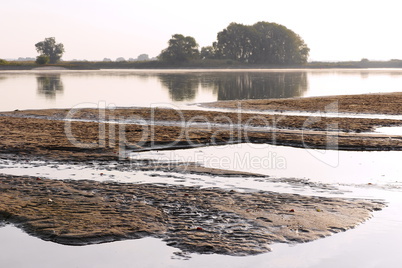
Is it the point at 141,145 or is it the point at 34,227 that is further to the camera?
the point at 141,145

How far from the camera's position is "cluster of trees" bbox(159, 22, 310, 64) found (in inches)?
6993

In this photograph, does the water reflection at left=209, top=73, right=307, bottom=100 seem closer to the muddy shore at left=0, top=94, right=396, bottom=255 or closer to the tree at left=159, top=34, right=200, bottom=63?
the muddy shore at left=0, top=94, right=396, bottom=255

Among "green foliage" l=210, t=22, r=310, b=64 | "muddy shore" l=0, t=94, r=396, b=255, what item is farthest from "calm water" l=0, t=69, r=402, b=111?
"green foliage" l=210, t=22, r=310, b=64

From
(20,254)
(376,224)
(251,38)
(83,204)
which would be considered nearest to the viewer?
(20,254)

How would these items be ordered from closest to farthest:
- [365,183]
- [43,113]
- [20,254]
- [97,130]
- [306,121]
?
1. [20,254]
2. [365,183]
3. [97,130]
4. [306,121]
5. [43,113]

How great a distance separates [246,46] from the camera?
182 meters

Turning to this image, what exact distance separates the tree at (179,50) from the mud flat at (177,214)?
166 metres

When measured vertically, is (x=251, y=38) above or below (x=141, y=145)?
above

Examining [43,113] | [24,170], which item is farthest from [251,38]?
[24,170]

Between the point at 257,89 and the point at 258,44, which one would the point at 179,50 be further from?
the point at 257,89

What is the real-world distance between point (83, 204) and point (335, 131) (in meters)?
14.2

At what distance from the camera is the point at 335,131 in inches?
880

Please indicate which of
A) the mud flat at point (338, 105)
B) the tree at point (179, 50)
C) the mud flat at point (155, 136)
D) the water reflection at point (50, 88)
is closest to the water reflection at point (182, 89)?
the mud flat at point (338, 105)

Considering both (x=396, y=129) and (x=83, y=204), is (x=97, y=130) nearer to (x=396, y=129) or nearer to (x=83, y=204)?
(x=83, y=204)
